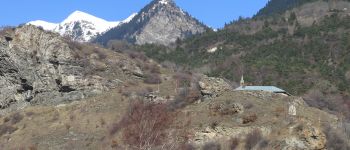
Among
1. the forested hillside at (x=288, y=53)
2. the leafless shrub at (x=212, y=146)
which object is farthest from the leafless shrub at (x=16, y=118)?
the forested hillside at (x=288, y=53)

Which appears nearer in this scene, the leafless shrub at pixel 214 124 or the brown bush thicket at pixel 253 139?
the brown bush thicket at pixel 253 139

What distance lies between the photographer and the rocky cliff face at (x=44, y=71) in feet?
246

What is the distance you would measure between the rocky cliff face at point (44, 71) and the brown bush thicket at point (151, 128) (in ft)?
55.2

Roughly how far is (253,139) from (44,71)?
36269 mm

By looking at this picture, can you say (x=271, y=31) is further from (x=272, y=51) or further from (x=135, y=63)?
(x=135, y=63)

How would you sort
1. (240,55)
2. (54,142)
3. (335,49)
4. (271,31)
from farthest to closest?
(271,31)
(240,55)
(335,49)
(54,142)

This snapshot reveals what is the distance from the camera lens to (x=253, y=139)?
46.6 metres

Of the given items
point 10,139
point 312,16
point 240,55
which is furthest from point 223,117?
point 312,16

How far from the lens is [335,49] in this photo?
13088 cm

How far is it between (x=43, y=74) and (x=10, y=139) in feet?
39.5

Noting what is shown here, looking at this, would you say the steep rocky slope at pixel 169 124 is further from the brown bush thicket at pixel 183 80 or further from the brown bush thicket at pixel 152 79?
the brown bush thicket at pixel 152 79

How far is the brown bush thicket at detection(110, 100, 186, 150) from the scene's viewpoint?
3581cm

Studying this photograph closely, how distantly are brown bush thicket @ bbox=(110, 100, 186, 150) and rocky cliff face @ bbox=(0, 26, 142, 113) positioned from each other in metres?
16.8

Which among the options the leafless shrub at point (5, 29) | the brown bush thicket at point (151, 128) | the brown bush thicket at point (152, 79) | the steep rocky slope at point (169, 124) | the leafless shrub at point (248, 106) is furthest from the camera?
the brown bush thicket at point (152, 79)
